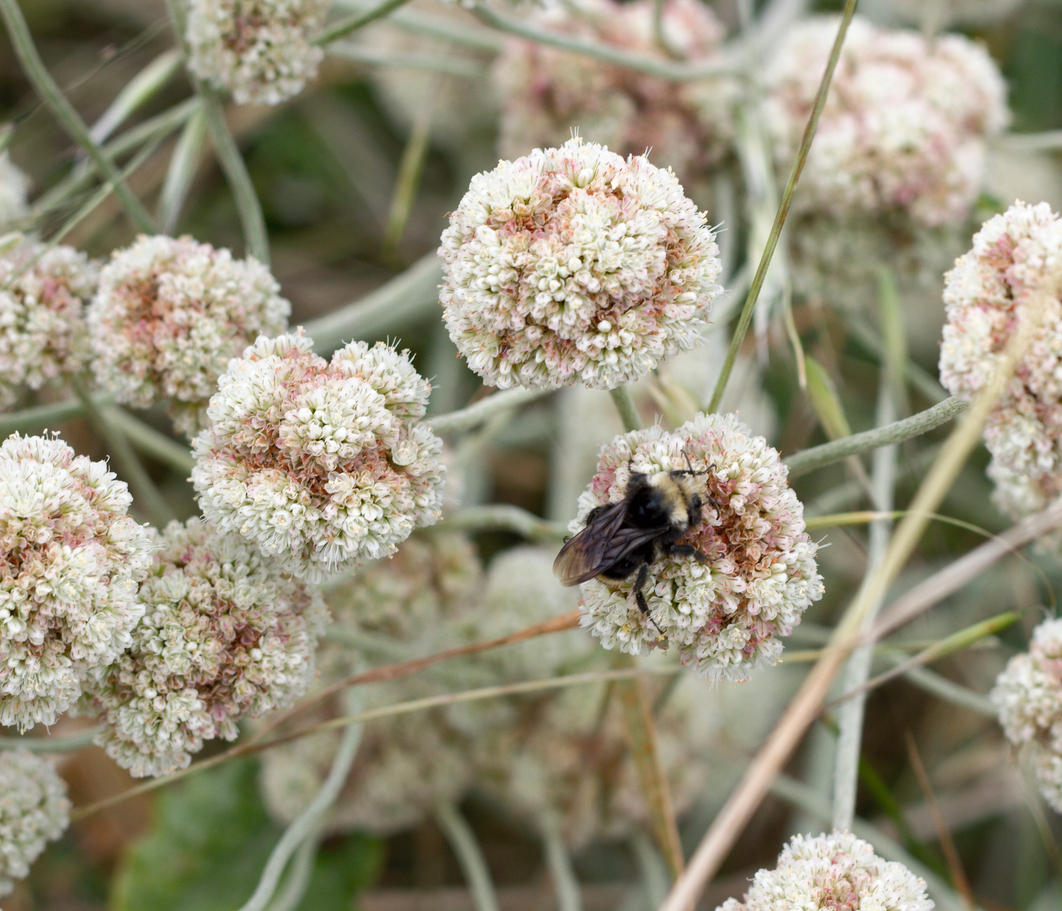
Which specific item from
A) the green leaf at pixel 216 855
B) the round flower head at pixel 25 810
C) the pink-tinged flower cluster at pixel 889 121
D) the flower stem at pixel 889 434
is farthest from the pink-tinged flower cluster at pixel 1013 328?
the green leaf at pixel 216 855

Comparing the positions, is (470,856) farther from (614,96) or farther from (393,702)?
(614,96)

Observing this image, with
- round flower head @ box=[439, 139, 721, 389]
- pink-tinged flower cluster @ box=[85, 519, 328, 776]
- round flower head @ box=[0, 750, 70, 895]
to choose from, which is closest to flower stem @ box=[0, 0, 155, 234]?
pink-tinged flower cluster @ box=[85, 519, 328, 776]

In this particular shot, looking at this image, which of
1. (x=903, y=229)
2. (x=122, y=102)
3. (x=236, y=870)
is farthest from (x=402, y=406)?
(x=236, y=870)

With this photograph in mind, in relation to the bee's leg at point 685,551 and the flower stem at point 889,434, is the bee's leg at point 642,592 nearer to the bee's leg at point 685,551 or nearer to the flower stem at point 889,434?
the bee's leg at point 685,551

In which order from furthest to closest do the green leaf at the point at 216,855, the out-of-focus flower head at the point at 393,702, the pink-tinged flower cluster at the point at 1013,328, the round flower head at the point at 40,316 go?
1. the green leaf at the point at 216,855
2. the out-of-focus flower head at the point at 393,702
3. the round flower head at the point at 40,316
4. the pink-tinged flower cluster at the point at 1013,328

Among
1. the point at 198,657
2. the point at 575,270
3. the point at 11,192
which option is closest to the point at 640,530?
the point at 575,270

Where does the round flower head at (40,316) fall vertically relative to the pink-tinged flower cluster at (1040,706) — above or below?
above
